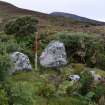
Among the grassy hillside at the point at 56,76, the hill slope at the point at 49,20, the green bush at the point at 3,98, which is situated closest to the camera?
the green bush at the point at 3,98

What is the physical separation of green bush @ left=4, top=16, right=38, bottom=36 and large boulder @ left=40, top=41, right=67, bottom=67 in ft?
6.35

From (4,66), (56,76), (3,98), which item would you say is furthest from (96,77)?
(3,98)

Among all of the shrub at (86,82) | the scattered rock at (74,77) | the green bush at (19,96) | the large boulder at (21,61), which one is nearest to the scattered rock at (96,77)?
the scattered rock at (74,77)

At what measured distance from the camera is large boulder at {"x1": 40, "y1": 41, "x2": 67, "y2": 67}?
683 inches

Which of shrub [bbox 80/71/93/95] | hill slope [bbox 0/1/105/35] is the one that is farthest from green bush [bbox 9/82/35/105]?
hill slope [bbox 0/1/105/35]

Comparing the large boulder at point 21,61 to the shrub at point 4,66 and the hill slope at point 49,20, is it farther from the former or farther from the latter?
the hill slope at point 49,20

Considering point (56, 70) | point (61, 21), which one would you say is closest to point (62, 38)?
point (56, 70)

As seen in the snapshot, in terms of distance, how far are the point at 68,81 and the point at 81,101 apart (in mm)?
1393

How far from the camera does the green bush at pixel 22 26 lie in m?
19.3

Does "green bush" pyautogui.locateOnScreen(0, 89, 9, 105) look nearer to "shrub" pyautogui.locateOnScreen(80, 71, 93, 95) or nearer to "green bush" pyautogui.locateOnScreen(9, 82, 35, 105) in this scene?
"green bush" pyautogui.locateOnScreen(9, 82, 35, 105)

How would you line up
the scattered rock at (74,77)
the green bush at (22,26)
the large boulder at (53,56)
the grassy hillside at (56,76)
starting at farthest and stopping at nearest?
1. the green bush at (22,26)
2. the large boulder at (53,56)
3. the scattered rock at (74,77)
4. the grassy hillside at (56,76)

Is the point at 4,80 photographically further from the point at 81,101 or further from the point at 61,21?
the point at 61,21

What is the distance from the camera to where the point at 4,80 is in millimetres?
13047

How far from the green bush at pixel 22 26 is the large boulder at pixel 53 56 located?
1.94 meters
